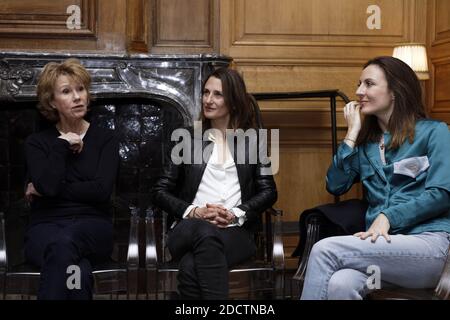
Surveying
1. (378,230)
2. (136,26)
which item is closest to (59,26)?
(136,26)

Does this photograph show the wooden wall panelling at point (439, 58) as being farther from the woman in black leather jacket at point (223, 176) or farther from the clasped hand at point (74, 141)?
the clasped hand at point (74, 141)

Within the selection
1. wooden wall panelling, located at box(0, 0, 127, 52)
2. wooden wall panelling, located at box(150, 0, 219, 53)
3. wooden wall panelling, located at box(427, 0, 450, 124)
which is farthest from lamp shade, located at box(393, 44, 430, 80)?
wooden wall panelling, located at box(0, 0, 127, 52)

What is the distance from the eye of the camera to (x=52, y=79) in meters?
3.23

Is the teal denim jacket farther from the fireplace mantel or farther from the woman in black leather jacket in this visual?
the fireplace mantel

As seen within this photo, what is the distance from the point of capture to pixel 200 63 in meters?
3.66

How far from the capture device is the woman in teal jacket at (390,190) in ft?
8.61

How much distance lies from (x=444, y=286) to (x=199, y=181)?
115 cm

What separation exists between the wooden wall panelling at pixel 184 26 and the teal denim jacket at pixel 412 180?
1475 mm

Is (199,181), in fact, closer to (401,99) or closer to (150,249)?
(150,249)

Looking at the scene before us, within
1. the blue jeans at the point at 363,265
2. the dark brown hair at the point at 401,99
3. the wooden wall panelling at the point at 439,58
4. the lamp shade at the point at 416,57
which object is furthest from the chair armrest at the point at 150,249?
the wooden wall panelling at the point at 439,58

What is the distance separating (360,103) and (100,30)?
5.28 feet

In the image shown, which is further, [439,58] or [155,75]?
Result: [439,58]

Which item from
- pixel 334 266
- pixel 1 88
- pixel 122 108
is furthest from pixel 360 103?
pixel 1 88

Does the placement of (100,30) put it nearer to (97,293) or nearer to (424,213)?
(97,293)
